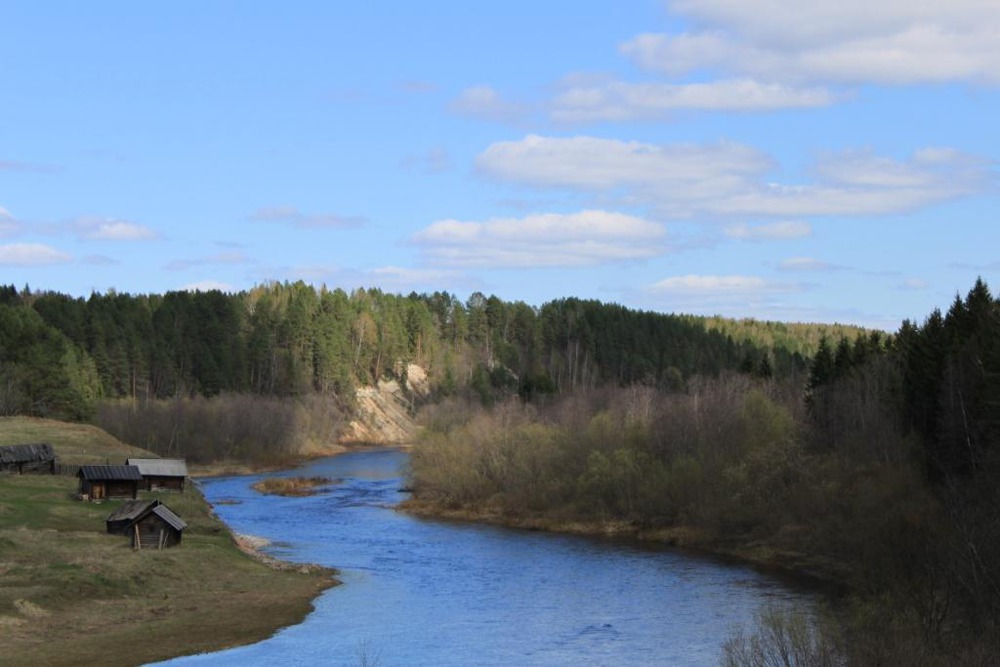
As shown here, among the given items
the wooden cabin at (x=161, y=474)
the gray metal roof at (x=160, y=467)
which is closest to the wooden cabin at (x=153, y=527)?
the gray metal roof at (x=160, y=467)

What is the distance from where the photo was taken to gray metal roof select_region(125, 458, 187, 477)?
88.4 metres

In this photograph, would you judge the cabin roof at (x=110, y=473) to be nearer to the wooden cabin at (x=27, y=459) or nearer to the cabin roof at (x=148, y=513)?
the wooden cabin at (x=27, y=459)

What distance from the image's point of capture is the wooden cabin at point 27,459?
8681 centimetres

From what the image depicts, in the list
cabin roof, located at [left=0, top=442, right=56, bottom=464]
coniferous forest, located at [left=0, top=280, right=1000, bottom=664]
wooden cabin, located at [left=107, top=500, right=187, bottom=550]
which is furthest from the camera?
cabin roof, located at [left=0, top=442, right=56, bottom=464]

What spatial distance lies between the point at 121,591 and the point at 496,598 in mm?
18079

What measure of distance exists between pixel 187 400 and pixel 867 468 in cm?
11576

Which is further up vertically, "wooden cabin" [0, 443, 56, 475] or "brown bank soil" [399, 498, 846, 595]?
"wooden cabin" [0, 443, 56, 475]

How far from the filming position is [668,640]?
4650 centimetres

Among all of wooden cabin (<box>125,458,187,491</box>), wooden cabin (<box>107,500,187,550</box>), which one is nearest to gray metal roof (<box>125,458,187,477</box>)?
wooden cabin (<box>125,458,187,491</box>)

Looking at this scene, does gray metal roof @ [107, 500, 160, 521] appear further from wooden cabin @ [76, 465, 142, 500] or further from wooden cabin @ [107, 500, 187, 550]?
wooden cabin @ [76, 465, 142, 500]

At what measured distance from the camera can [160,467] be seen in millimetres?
89438

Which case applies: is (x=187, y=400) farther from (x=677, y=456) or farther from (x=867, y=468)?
(x=867, y=468)

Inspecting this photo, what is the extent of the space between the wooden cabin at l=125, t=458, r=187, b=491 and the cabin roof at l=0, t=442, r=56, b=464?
720 centimetres

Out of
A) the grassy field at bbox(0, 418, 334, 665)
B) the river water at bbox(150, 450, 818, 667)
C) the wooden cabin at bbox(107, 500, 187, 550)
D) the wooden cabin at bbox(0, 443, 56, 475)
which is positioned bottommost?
the river water at bbox(150, 450, 818, 667)
